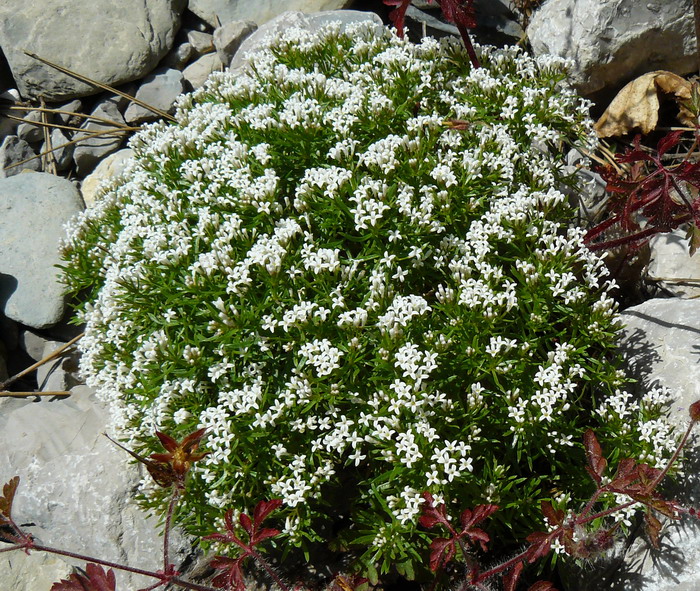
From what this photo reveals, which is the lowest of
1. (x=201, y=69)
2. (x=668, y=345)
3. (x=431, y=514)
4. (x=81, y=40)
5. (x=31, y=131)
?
(x=31, y=131)

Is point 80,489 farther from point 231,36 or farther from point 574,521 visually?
point 231,36

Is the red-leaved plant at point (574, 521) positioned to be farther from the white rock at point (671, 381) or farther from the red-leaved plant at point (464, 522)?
the white rock at point (671, 381)

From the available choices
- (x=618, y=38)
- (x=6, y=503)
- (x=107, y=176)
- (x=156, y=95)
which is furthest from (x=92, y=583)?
(x=156, y=95)

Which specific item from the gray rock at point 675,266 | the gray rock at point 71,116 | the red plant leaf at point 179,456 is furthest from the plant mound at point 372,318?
the gray rock at point 71,116

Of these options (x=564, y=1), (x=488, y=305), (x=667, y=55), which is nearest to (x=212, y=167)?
(x=488, y=305)

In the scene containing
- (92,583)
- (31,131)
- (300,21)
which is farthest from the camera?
(31,131)

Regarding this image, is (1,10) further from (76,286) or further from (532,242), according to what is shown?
(532,242)
